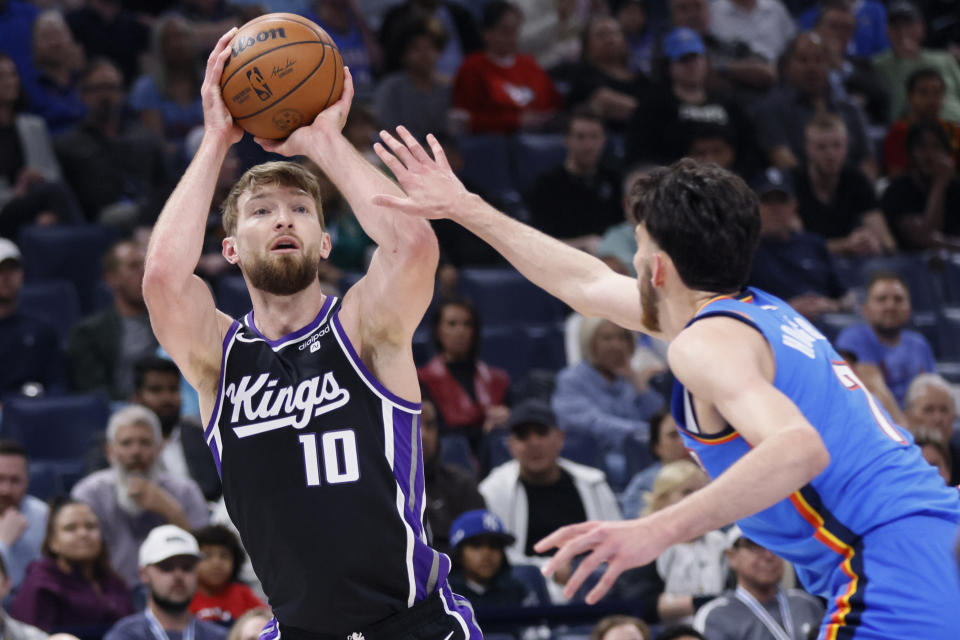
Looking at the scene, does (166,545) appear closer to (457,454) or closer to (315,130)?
(457,454)

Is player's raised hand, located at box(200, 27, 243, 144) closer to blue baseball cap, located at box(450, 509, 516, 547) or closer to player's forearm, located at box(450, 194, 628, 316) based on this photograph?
player's forearm, located at box(450, 194, 628, 316)

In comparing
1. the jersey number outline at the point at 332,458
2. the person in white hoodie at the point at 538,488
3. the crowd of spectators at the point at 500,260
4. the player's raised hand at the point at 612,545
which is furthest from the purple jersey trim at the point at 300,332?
the person in white hoodie at the point at 538,488

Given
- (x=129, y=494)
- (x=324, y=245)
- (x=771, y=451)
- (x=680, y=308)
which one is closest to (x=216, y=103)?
(x=324, y=245)

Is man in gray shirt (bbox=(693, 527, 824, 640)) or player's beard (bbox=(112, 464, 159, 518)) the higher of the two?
player's beard (bbox=(112, 464, 159, 518))

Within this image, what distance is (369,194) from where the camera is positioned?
483 centimetres

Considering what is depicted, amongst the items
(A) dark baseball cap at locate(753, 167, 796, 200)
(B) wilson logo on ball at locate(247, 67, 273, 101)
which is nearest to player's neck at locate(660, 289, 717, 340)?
(B) wilson logo on ball at locate(247, 67, 273, 101)

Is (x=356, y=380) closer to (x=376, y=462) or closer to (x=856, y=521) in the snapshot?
(x=376, y=462)

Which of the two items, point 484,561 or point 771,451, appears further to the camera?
point 484,561

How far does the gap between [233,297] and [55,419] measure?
1.48 m

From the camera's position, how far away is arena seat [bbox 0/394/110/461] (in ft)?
30.3

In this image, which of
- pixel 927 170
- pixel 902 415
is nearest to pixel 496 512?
pixel 902 415

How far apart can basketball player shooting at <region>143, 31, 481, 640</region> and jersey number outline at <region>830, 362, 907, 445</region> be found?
4.67ft

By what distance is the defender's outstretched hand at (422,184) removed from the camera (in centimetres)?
471

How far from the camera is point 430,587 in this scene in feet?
15.5
